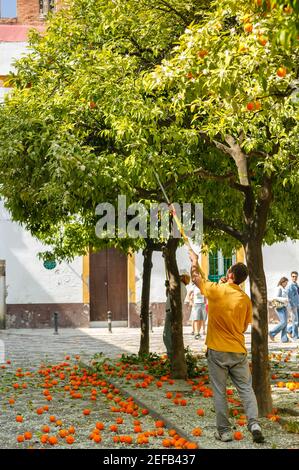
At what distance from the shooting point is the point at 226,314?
7352 millimetres

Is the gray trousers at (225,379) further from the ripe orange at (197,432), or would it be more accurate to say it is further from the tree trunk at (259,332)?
the tree trunk at (259,332)

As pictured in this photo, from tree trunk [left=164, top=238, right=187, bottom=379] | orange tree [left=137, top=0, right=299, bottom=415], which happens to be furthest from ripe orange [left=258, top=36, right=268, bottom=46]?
tree trunk [left=164, top=238, right=187, bottom=379]

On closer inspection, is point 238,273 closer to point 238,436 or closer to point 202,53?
point 238,436

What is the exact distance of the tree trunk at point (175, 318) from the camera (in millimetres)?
11562

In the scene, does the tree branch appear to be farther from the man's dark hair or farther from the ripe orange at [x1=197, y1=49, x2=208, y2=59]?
the ripe orange at [x1=197, y1=49, x2=208, y2=59]

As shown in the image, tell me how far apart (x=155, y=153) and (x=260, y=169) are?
1770 millimetres

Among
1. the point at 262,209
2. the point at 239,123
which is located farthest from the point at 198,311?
the point at 239,123

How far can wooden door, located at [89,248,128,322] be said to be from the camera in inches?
1040

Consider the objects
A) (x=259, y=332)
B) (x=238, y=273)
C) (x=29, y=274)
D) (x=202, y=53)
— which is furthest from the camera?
(x=29, y=274)

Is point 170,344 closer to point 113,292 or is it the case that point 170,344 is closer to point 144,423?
point 144,423

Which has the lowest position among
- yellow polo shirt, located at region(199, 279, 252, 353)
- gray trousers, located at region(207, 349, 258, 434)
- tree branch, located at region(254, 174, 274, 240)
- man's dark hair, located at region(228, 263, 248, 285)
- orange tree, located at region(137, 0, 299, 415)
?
gray trousers, located at region(207, 349, 258, 434)

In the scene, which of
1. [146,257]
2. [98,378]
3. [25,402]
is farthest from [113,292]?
[25,402]

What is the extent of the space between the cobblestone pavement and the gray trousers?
27.2ft

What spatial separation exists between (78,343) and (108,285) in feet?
22.9
